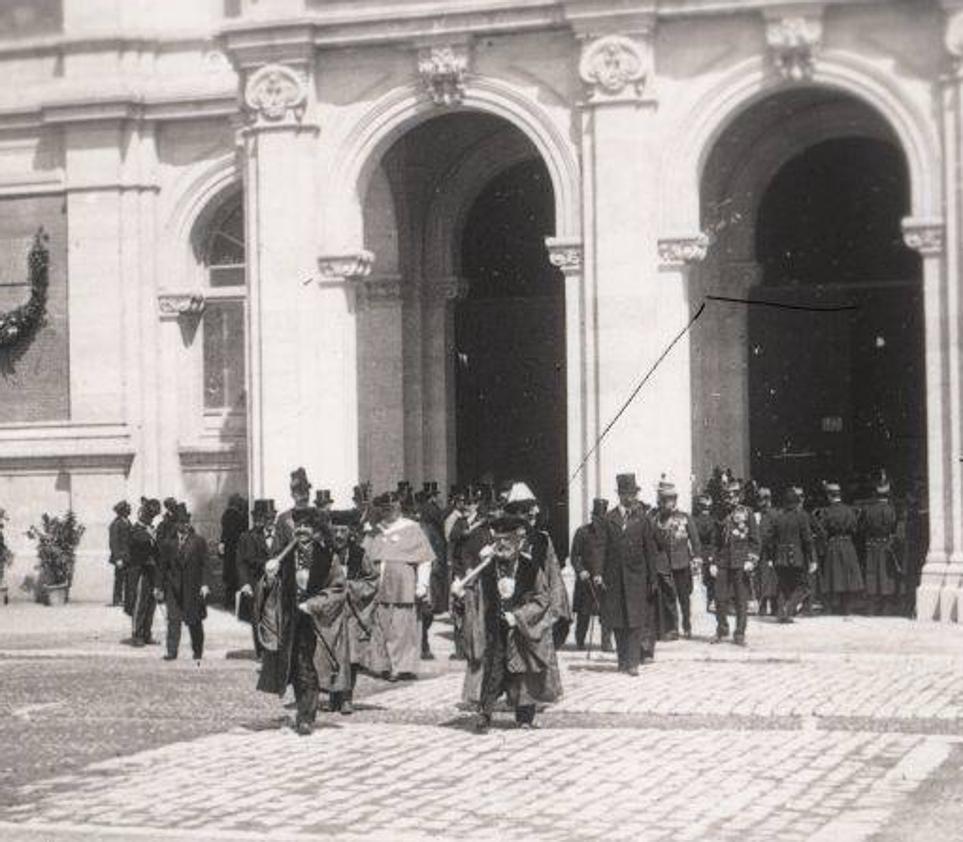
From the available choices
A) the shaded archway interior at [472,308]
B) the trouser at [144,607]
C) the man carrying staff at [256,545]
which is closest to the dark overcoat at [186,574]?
the man carrying staff at [256,545]

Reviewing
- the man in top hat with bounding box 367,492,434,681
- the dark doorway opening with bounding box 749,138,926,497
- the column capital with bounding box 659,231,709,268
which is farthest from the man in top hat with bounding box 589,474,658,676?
the dark doorway opening with bounding box 749,138,926,497

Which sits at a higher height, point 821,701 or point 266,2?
point 266,2

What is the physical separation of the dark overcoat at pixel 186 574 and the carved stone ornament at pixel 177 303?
9231 mm

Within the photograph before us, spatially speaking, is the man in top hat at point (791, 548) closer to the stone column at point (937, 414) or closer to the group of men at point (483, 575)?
the group of men at point (483, 575)

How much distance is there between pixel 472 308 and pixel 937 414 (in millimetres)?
7895

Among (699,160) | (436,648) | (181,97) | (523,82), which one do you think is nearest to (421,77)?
(523,82)

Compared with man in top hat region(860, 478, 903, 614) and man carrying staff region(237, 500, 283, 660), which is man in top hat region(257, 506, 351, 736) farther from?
man in top hat region(860, 478, 903, 614)

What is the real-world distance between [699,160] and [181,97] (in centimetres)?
838

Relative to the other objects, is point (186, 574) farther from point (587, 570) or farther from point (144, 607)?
point (587, 570)

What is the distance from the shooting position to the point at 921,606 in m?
22.2

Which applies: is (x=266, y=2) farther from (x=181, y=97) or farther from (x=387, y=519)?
(x=387, y=519)

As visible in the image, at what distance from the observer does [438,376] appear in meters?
28.0

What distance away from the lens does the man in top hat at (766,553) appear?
22250 millimetres

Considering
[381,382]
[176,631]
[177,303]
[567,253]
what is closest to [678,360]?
[567,253]
